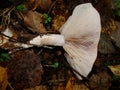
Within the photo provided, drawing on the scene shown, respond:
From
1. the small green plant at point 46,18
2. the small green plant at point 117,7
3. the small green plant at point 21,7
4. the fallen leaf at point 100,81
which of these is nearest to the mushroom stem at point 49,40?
the small green plant at point 46,18

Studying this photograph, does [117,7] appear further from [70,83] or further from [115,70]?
[70,83]

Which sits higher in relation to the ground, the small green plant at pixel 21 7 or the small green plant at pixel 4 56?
the small green plant at pixel 21 7

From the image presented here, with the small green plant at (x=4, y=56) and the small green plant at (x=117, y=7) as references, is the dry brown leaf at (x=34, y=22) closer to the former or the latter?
the small green plant at (x=4, y=56)

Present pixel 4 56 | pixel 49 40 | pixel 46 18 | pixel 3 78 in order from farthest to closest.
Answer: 1. pixel 46 18
2. pixel 49 40
3. pixel 4 56
4. pixel 3 78

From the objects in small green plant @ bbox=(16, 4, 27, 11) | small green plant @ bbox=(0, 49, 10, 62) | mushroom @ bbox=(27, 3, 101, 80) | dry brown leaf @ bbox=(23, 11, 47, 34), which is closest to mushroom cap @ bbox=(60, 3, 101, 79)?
mushroom @ bbox=(27, 3, 101, 80)

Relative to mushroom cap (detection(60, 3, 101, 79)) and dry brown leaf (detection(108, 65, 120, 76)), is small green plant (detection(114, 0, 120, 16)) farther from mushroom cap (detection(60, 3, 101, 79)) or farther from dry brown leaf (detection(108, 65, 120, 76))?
dry brown leaf (detection(108, 65, 120, 76))

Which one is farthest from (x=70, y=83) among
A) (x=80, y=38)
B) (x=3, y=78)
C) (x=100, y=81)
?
(x=3, y=78)
